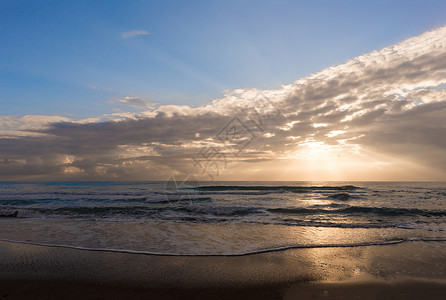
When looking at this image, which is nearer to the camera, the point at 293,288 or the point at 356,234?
the point at 293,288

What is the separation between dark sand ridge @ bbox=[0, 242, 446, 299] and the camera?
4.39 meters

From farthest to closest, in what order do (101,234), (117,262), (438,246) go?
(101,234), (438,246), (117,262)

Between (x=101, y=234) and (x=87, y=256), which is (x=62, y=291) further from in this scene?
(x=101, y=234)

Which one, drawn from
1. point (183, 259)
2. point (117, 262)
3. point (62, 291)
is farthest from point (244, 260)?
point (62, 291)

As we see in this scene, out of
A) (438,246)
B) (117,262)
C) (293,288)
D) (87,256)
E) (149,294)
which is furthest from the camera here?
(438,246)

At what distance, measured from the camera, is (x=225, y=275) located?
5172mm

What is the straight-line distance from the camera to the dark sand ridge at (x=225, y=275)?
4.39 meters

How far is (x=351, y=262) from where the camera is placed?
5996 mm

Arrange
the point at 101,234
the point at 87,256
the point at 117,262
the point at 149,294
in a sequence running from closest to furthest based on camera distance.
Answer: the point at 149,294 → the point at 117,262 → the point at 87,256 → the point at 101,234

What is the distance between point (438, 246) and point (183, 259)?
780 centimetres

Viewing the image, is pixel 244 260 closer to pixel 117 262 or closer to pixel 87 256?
pixel 117 262

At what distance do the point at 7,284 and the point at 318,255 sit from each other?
689 centimetres

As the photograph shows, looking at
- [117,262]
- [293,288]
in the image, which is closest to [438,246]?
[293,288]

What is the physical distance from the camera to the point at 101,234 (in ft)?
29.1
